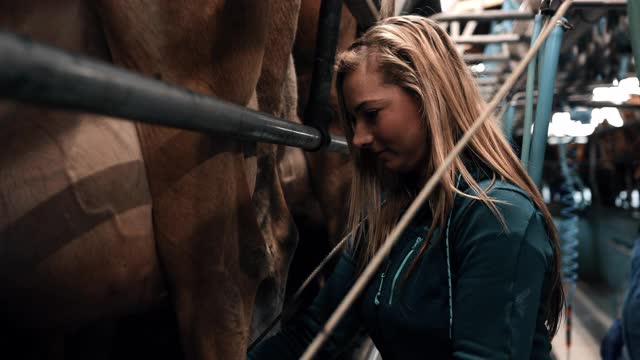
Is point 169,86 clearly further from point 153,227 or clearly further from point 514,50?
point 514,50

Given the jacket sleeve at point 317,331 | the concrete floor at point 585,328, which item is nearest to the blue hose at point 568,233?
the concrete floor at point 585,328

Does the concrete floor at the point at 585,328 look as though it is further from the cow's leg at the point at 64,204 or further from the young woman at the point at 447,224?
the cow's leg at the point at 64,204

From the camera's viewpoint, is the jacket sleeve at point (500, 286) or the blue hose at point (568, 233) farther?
the blue hose at point (568, 233)

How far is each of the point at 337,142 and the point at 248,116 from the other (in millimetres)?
499

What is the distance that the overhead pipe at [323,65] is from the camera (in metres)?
0.89

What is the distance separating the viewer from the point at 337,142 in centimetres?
103

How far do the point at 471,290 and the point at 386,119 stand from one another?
25 centimetres

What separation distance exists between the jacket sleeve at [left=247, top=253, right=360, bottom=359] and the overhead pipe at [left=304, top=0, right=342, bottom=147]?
0.27 m

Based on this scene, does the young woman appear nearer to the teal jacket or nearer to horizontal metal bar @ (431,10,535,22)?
the teal jacket

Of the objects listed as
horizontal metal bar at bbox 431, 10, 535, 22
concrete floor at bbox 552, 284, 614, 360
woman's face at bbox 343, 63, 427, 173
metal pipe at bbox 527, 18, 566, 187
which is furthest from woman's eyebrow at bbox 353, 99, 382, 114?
concrete floor at bbox 552, 284, 614, 360

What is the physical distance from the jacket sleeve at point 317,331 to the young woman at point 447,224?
0.09 meters

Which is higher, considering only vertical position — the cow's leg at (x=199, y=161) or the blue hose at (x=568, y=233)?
the cow's leg at (x=199, y=161)

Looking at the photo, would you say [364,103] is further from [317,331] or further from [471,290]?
[317,331]

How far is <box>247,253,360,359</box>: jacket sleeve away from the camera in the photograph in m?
0.82
